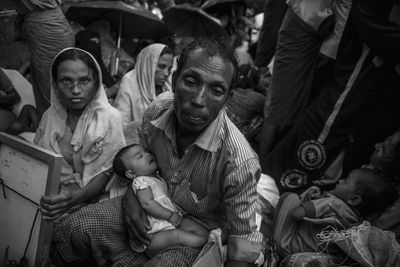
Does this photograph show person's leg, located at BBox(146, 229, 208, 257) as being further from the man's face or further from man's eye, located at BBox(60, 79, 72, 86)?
man's eye, located at BBox(60, 79, 72, 86)

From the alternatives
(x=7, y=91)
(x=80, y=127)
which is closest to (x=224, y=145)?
(x=80, y=127)

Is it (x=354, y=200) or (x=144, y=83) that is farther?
(x=144, y=83)

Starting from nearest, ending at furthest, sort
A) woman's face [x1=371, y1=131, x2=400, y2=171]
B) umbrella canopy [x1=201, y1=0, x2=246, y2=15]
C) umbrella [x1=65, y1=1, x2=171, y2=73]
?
woman's face [x1=371, y1=131, x2=400, y2=171] < umbrella [x1=65, y1=1, x2=171, y2=73] < umbrella canopy [x1=201, y1=0, x2=246, y2=15]

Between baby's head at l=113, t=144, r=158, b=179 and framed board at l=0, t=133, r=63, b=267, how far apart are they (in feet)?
1.44

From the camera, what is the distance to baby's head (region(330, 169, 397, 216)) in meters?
2.77

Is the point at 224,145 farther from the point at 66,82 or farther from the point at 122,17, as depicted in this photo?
the point at 122,17

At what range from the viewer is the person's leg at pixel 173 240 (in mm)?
2096

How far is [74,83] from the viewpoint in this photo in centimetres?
257

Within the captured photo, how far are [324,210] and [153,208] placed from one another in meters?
1.25

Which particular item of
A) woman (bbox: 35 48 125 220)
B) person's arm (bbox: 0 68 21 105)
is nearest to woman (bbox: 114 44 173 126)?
person's arm (bbox: 0 68 21 105)

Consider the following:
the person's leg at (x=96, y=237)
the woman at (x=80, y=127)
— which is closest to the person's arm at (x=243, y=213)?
the person's leg at (x=96, y=237)

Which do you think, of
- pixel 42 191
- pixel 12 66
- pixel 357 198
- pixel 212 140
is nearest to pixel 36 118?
pixel 12 66

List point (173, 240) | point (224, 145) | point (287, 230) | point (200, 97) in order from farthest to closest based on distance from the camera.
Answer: point (287, 230), point (173, 240), point (224, 145), point (200, 97)

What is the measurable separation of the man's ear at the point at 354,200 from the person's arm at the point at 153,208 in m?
1.29
